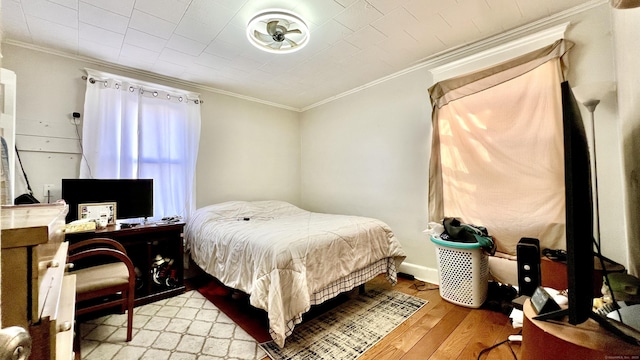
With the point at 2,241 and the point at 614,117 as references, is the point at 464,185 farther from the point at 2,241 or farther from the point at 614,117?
the point at 2,241

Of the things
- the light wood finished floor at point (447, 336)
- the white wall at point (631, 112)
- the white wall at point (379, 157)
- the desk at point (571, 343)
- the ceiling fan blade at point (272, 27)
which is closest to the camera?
the desk at point (571, 343)

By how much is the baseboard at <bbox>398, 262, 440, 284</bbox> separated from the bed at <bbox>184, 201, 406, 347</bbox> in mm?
470

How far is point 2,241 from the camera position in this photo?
52 centimetres

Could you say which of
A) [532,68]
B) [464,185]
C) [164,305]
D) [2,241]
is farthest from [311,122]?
[2,241]

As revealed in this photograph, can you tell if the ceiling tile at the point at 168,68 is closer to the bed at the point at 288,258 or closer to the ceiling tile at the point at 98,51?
the ceiling tile at the point at 98,51

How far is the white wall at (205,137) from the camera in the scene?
7.71 feet

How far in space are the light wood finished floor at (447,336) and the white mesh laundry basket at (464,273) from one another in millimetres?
87

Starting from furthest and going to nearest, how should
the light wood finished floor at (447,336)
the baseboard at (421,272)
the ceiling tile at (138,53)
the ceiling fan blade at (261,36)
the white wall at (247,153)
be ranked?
the white wall at (247,153)
the baseboard at (421,272)
the ceiling tile at (138,53)
the ceiling fan blade at (261,36)
the light wood finished floor at (447,336)

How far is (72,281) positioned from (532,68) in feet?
11.0

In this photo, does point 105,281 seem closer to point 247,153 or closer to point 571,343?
point 247,153

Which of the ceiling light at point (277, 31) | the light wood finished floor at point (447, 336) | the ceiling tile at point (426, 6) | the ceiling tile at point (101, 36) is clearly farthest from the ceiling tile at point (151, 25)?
the light wood finished floor at point (447, 336)

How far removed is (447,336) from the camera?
6.00 ft

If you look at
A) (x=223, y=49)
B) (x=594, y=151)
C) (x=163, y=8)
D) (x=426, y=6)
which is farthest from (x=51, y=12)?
(x=594, y=151)

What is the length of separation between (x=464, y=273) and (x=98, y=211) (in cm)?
336
